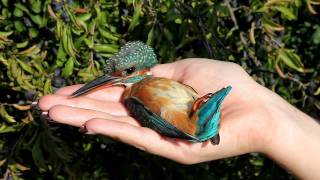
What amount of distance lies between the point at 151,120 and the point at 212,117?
27 centimetres

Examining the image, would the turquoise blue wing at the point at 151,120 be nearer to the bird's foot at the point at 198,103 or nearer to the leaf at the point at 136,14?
the bird's foot at the point at 198,103

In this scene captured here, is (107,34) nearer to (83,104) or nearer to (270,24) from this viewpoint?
(83,104)

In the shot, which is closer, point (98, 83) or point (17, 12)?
point (98, 83)

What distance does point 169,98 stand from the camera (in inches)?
122

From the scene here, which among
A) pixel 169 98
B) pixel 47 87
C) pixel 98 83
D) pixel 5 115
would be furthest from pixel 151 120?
pixel 5 115

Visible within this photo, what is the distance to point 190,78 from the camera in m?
3.24

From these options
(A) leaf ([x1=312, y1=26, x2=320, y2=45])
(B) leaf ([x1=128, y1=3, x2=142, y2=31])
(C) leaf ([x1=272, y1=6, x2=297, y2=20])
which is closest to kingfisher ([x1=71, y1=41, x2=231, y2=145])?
(B) leaf ([x1=128, y1=3, x2=142, y2=31])

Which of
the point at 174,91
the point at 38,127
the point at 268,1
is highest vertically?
the point at 268,1

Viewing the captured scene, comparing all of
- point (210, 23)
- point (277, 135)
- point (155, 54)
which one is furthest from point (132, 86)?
point (277, 135)

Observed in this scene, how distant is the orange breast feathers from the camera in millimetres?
3012

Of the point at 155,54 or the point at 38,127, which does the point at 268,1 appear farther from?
the point at 38,127

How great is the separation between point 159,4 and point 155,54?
24cm

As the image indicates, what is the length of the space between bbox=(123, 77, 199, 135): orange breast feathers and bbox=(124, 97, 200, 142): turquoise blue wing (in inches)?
2.2

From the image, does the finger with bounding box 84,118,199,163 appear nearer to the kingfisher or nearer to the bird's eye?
the kingfisher
